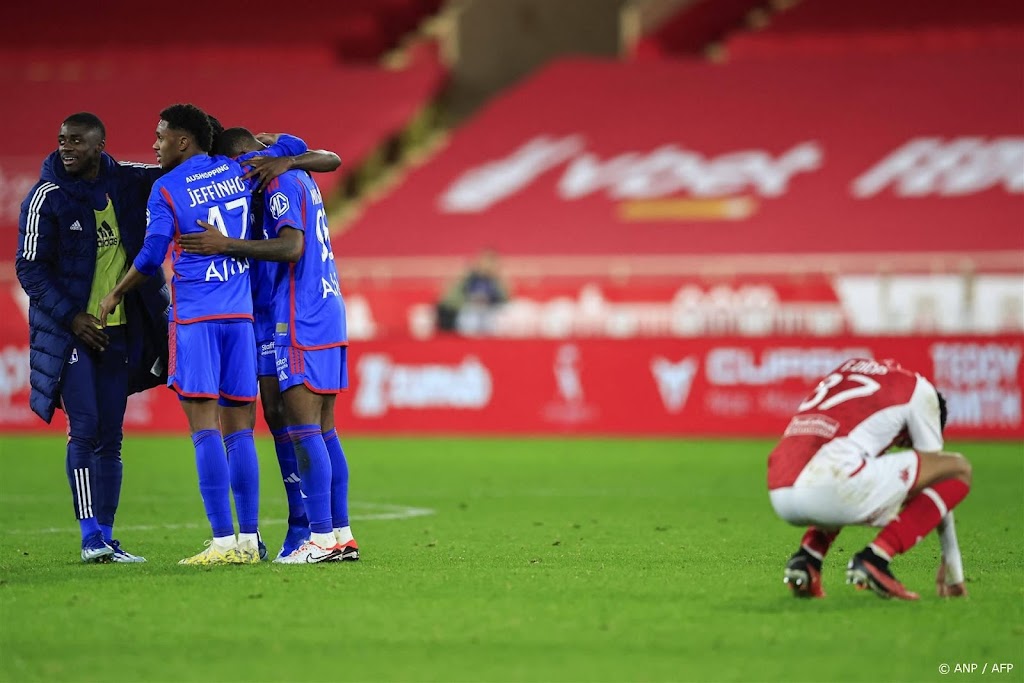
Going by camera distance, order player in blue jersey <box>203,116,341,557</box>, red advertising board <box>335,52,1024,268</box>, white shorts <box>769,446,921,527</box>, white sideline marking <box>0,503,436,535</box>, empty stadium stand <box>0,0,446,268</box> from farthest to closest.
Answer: empty stadium stand <box>0,0,446,268</box>, red advertising board <box>335,52,1024,268</box>, white sideline marking <box>0,503,436,535</box>, player in blue jersey <box>203,116,341,557</box>, white shorts <box>769,446,921,527</box>

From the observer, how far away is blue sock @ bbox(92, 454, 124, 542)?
354 inches

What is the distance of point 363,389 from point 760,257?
400 inches

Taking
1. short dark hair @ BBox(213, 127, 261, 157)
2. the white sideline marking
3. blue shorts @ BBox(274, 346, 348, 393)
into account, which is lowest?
the white sideline marking

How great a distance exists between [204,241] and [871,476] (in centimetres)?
342

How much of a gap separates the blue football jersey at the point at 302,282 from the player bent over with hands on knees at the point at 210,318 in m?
0.15

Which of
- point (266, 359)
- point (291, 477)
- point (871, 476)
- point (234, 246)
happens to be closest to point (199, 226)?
point (234, 246)

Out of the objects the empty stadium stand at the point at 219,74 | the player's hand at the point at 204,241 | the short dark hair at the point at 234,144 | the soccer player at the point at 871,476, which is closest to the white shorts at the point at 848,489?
the soccer player at the point at 871,476

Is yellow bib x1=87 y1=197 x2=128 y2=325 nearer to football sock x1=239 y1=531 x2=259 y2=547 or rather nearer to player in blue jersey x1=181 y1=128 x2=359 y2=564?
player in blue jersey x1=181 y1=128 x2=359 y2=564

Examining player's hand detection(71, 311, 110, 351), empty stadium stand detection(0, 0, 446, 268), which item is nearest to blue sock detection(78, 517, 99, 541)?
player's hand detection(71, 311, 110, 351)

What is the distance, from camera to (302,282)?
8.47 metres

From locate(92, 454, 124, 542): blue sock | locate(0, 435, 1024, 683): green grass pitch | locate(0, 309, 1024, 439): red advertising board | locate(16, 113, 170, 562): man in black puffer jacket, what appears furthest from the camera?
locate(0, 309, 1024, 439): red advertising board

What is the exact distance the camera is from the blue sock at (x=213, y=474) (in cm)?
829

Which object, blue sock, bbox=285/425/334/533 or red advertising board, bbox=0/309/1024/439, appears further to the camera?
red advertising board, bbox=0/309/1024/439

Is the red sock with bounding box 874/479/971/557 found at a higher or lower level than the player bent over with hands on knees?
lower
